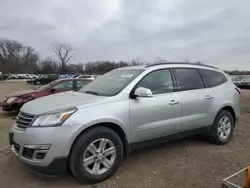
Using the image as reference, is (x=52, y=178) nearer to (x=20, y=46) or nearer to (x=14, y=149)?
(x=14, y=149)

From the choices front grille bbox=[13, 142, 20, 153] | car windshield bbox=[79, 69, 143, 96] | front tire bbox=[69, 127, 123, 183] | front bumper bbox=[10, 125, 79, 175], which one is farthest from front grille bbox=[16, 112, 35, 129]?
car windshield bbox=[79, 69, 143, 96]

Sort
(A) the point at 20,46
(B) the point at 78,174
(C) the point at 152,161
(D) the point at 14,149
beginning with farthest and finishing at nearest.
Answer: (A) the point at 20,46 < (C) the point at 152,161 < (D) the point at 14,149 < (B) the point at 78,174

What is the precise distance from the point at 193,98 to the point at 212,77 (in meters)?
0.96

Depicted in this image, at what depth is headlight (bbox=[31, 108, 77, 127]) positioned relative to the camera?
127 inches

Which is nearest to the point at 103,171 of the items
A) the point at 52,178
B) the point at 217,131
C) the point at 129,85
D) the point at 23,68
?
the point at 52,178

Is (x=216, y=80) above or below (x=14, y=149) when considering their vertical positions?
above

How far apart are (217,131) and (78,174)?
307 centimetres

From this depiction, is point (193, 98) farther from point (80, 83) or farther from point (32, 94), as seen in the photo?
point (80, 83)

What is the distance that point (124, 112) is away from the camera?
12.2ft

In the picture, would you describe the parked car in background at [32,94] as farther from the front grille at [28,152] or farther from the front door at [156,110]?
the front grille at [28,152]

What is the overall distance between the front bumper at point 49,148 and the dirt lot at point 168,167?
389 mm

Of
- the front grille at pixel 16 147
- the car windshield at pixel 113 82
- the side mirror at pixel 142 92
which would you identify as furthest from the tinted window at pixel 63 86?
the side mirror at pixel 142 92

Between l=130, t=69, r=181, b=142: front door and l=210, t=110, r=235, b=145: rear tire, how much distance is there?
1083mm

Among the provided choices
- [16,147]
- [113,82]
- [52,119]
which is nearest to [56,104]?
[52,119]
